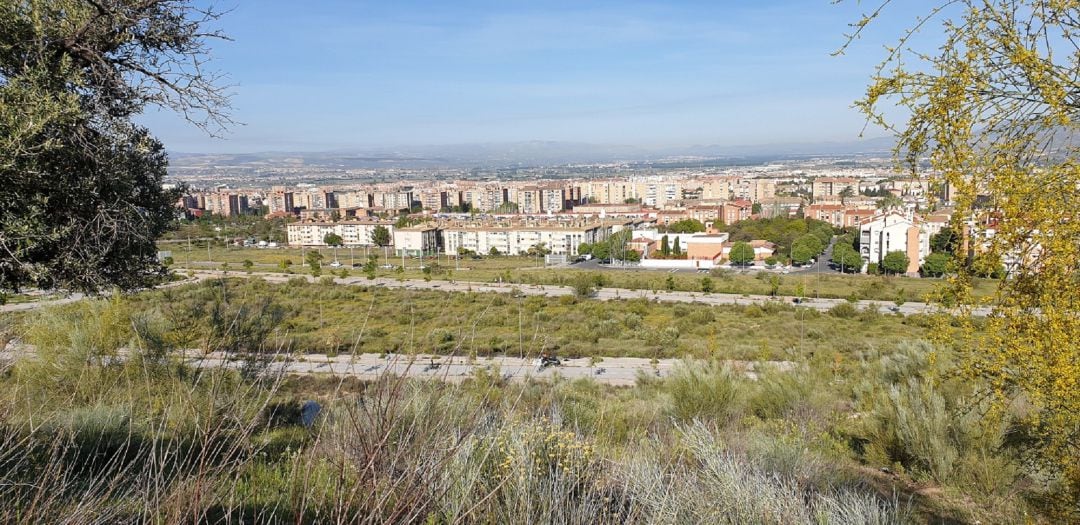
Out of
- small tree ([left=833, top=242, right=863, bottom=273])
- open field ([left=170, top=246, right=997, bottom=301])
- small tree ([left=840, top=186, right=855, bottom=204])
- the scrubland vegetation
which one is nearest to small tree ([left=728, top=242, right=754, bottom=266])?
open field ([left=170, top=246, right=997, bottom=301])

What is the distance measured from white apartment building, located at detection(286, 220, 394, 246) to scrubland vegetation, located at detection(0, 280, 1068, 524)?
2234 inches

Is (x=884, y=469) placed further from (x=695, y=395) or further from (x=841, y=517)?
(x=841, y=517)

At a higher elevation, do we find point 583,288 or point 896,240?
point 896,240

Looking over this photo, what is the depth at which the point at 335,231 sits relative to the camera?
65.1 metres

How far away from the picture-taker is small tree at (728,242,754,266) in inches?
1722

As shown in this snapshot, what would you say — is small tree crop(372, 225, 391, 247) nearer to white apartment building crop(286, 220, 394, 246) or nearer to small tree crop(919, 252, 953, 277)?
white apartment building crop(286, 220, 394, 246)

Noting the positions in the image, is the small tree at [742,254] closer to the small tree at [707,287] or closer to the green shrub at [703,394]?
the small tree at [707,287]

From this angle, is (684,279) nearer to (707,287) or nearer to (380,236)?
(707,287)

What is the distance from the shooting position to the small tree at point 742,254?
43.8 metres

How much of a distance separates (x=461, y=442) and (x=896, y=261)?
138ft

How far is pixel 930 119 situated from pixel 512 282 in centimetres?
3155

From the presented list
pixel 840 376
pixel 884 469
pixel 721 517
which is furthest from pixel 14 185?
pixel 840 376

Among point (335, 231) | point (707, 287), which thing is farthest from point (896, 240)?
point (335, 231)

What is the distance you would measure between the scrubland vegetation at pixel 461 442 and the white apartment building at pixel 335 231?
56.7m
